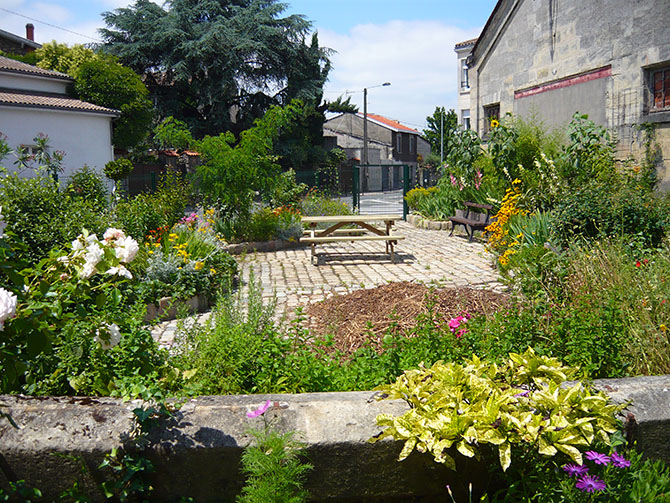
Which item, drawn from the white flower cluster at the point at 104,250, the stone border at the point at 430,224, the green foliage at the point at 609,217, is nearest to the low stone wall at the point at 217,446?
the white flower cluster at the point at 104,250

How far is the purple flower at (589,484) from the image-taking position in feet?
6.50

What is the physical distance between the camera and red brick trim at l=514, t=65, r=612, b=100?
11320 millimetres

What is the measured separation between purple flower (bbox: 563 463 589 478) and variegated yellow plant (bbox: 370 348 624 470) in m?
0.03

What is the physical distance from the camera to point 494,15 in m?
14.9

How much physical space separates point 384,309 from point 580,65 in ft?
30.1

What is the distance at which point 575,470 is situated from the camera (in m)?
2.05

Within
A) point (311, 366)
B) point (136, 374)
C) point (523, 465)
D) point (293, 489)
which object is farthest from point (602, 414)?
point (136, 374)

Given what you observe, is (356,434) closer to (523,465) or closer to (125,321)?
(523,465)

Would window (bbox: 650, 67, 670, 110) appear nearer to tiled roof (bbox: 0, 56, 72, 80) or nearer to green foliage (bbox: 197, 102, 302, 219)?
green foliage (bbox: 197, 102, 302, 219)

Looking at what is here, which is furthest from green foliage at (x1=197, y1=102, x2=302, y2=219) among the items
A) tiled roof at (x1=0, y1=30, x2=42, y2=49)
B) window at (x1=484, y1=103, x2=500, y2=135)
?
tiled roof at (x1=0, y1=30, x2=42, y2=49)

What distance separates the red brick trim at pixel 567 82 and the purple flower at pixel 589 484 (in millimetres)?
11023

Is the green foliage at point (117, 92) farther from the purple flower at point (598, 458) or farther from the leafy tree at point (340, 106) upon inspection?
the purple flower at point (598, 458)

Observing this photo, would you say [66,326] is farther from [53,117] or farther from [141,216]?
[53,117]

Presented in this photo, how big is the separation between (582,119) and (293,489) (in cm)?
1145
